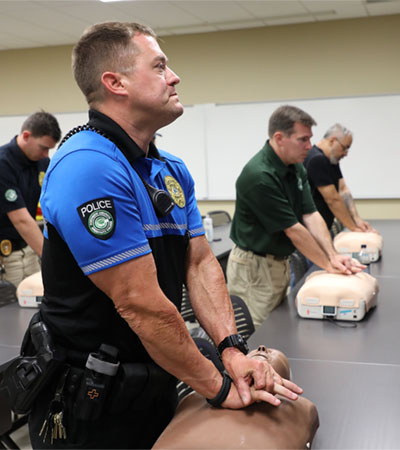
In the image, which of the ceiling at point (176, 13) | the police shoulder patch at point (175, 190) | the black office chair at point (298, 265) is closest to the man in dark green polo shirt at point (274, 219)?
the black office chair at point (298, 265)

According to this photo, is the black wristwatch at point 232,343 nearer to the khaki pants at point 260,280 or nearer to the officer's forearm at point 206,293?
the officer's forearm at point 206,293

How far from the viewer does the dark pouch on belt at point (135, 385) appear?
1.24 meters

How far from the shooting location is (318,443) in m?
1.34

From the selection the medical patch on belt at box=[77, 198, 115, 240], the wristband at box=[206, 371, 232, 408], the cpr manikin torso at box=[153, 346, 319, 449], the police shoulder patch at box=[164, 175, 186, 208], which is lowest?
the cpr manikin torso at box=[153, 346, 319, 449]

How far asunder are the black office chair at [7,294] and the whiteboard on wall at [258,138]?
4187 millimetres

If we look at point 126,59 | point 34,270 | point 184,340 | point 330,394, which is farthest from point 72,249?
point 34,270

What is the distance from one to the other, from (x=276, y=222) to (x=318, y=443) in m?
1.57

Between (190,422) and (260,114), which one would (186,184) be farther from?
(260,114)

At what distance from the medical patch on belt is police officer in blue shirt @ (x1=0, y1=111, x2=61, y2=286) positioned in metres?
2.31

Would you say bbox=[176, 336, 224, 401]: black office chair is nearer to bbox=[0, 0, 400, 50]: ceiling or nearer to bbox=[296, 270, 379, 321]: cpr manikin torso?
bbox=[296, 270, 379, 321]: cpr manikin torso

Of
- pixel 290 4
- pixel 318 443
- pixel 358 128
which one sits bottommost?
pixel 318 443

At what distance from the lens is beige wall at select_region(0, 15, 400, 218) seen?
6.20 metres

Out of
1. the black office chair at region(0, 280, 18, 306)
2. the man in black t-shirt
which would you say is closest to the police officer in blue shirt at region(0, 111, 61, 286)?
the black office chair at region(0, 280, 18, 306)

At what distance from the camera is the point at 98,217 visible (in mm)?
1103
